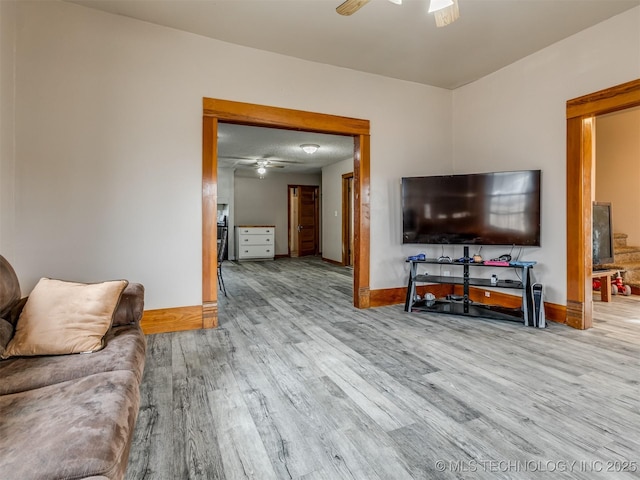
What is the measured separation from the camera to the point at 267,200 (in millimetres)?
10258

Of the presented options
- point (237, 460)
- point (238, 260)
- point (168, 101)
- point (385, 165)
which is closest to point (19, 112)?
point (168, 101)

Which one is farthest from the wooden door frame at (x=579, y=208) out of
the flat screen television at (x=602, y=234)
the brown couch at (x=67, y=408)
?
the brown couch at (x=67, y=408)

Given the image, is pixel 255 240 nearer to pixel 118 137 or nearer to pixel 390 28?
pixel 118 137

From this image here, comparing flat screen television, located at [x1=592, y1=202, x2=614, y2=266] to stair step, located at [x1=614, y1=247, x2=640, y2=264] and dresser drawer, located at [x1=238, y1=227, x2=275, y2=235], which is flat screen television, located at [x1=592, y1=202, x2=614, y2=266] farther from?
dresser drawer, located at [x1=238, y1=227, x2=275, y2=235]

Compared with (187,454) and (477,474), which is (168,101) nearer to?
(187,454)

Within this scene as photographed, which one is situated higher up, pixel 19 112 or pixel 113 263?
pixel 19 112

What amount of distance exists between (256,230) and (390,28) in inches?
271

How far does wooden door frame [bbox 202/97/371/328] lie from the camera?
3344 millimetres

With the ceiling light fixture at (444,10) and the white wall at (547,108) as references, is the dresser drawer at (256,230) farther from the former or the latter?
the ceiling light fixture at (444,10)

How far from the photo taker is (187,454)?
1544 mm

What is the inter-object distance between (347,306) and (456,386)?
2.17 meters

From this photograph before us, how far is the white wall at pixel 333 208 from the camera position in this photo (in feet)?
27.9

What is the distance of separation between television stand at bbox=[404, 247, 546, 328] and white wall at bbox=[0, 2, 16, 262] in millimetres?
3690

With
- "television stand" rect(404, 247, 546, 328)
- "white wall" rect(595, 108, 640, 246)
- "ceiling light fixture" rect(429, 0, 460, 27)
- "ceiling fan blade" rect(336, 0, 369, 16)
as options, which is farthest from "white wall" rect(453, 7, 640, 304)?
"white wall" rect(595, 108, 640, 246)
